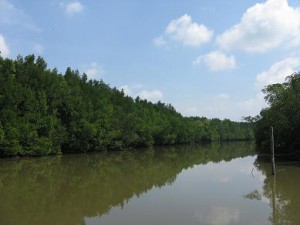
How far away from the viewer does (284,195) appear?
1844 cm

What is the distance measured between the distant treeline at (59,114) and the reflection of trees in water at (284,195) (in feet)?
87.6

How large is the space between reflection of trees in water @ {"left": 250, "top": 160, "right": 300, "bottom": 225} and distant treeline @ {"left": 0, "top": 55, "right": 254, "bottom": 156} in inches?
1051

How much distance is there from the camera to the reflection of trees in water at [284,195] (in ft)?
45.3

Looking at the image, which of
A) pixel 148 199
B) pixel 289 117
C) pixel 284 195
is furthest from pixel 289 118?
pixel 148 199

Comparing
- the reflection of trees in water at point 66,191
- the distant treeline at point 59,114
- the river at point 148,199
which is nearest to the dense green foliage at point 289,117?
the river at point 148,199

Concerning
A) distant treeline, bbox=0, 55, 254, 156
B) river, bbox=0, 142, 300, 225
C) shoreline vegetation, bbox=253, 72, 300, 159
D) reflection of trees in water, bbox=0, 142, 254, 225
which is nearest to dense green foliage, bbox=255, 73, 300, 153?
shoreline vegetation, bbox=253, 72, 300, 159

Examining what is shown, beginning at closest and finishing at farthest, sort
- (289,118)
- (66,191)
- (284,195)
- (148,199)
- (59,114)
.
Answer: (284,195)
(148,199)
(66,191)
(289,118)
(59,114)

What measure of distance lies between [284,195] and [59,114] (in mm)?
39397

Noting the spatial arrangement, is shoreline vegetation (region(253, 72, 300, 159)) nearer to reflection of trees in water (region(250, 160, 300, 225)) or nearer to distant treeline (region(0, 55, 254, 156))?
reflection of trees in water (region(250, 160, 300, 225))

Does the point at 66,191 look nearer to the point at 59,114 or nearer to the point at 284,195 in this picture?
the point at 284,195

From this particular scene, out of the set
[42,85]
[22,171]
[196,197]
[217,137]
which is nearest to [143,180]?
[196,197]

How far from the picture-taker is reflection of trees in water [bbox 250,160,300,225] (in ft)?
45.3

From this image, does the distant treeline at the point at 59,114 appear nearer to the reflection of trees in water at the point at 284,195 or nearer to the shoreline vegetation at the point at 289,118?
the shoreline vegetation at the point at 289,118

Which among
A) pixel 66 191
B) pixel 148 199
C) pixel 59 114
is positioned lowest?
pixel 148 199
